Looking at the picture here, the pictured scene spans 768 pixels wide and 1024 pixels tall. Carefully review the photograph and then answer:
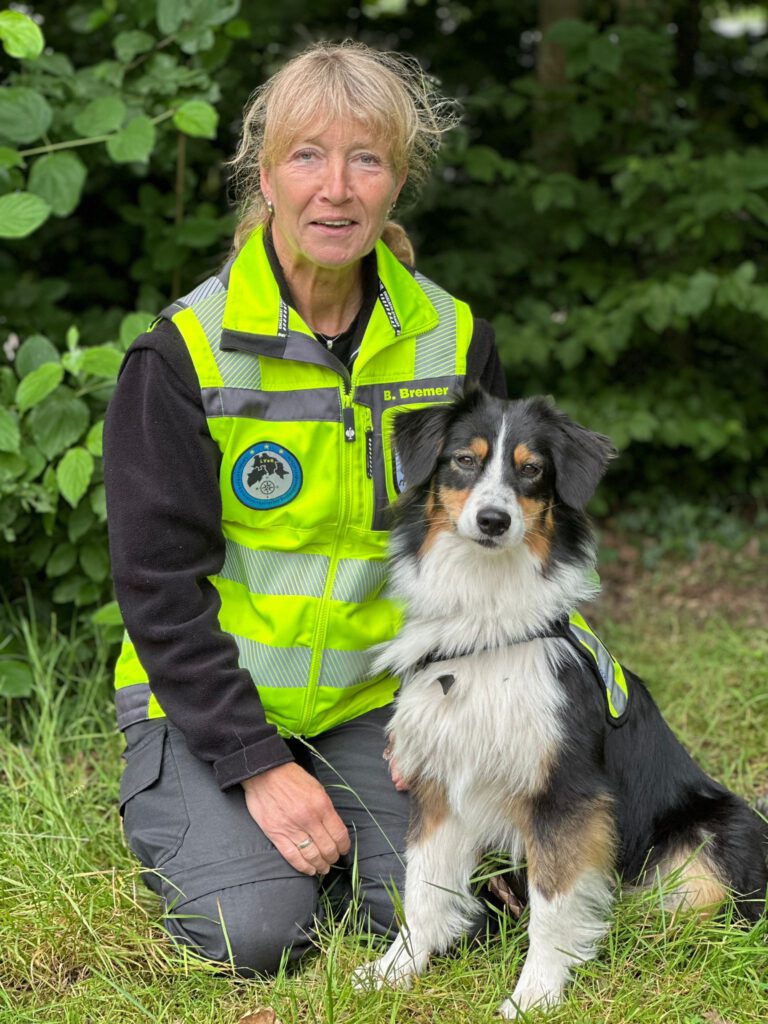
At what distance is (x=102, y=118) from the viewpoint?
3.53 metres

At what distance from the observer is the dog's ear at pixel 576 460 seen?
246 cm

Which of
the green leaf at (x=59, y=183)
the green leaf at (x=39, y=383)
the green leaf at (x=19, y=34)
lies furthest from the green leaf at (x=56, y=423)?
the green leaf at (x=19, y=34)

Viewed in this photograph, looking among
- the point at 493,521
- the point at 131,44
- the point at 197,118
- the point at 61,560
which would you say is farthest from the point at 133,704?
the point at 131,44

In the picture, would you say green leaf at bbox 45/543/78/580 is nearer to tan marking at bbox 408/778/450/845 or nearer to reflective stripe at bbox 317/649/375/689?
reflective stripe at bbox 317/649/375/689

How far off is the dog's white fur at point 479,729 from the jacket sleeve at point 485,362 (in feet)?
2.05

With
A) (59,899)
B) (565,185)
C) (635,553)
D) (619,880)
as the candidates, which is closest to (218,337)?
(59,899)

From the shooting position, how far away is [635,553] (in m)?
5.38

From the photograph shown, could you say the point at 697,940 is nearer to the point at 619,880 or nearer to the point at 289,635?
the point at 619,880

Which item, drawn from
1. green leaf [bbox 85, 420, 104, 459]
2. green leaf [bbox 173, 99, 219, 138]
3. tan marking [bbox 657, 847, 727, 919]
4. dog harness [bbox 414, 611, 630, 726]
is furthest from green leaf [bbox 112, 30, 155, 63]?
tan marking [bbox 657, 847, 727, 919]

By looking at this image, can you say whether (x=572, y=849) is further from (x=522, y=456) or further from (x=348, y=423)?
(x=348, y=423)

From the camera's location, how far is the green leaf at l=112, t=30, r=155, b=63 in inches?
145

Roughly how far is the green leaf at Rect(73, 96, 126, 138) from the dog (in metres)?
1.63

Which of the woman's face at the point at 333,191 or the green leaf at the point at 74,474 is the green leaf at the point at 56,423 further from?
the woman's face at the point at 333,191

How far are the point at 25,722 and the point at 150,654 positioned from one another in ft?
3.80
